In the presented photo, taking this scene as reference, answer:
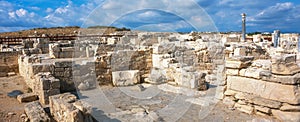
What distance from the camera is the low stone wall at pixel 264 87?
5.49m

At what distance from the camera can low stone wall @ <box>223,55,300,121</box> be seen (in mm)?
5492

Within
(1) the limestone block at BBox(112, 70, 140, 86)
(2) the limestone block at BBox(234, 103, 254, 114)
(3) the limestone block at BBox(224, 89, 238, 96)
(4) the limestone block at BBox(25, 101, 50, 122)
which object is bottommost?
(2) the limestone block at BBox(234, 103, 254, 114)

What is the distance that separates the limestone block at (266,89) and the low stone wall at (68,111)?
157 inches

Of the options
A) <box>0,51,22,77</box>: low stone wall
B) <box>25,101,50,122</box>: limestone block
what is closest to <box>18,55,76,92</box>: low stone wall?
<box>25,101,50,122</box>: limestone block

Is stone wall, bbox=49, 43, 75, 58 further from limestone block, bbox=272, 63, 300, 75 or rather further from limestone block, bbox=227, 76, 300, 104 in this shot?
limestone block, bbox=272, 63, 300, 75

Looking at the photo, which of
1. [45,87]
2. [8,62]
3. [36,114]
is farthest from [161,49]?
[8,62]

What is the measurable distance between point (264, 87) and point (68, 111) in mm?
4601

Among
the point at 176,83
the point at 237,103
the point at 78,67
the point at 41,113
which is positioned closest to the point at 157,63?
the point at 176,83

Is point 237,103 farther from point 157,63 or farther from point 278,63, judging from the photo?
point 157,63

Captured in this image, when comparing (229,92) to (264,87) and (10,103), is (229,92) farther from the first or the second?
(10,103)

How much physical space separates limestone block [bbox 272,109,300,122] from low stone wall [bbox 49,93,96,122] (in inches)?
168

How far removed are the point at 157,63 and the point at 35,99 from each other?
5213 mm

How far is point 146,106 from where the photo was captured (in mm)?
6832

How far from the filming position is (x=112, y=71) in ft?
31.9
